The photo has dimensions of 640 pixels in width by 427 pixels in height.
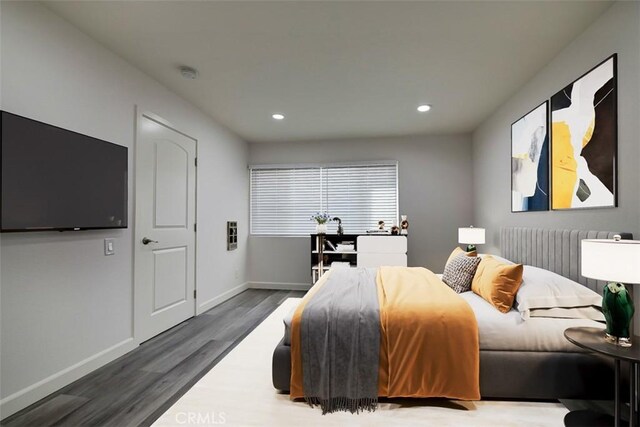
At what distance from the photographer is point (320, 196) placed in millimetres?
5402

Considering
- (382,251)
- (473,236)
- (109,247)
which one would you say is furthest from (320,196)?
(109,247)

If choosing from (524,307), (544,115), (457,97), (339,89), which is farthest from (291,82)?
(524,307)

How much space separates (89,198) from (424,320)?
2634 mm

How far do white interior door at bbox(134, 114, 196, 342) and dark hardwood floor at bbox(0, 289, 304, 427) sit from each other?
0.24 metres

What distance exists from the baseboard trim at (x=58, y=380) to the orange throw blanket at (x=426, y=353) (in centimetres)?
168

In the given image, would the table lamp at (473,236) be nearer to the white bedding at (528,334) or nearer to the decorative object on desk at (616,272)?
the white bedding at (528,334)

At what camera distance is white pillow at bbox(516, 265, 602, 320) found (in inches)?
80.0

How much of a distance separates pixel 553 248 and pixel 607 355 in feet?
4.02

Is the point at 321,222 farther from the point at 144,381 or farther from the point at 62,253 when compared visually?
the point at 62,253

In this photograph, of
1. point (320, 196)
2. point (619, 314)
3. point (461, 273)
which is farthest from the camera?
point (320, 196)

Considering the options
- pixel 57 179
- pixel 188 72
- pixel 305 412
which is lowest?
pixel 305 412

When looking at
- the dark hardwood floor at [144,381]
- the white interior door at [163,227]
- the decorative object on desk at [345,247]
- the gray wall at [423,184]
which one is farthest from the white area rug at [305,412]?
the gray wall at [423,184]

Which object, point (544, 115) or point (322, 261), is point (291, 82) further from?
point (322, 261)

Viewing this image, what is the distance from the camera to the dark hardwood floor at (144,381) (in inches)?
74.5
